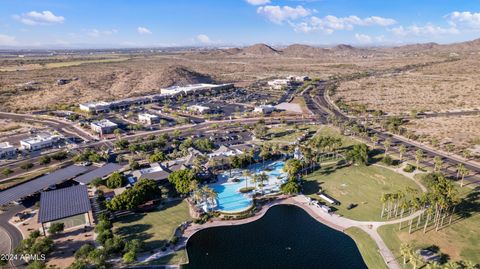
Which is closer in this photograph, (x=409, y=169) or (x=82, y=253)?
(x=82, y=253)

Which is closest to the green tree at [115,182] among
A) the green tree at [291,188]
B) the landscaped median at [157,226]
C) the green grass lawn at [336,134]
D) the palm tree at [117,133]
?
the landscaped median at [157,226]

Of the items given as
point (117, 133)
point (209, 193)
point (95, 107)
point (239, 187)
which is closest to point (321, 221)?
point (239, 187)

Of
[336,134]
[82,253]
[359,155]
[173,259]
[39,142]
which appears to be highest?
[336,134]

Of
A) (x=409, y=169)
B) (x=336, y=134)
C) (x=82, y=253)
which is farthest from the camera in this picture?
(x=336, y=134)

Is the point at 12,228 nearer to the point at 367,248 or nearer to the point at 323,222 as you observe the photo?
the point at 323,222

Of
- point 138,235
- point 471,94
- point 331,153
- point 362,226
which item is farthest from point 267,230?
point 471,94

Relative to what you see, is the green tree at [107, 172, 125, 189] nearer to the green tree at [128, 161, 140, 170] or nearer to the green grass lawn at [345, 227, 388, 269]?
the green tree at [128, 161, 140, 170]

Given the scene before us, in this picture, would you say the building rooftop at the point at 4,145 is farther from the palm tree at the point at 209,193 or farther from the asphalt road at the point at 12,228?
the palm tree at the point at 209,193
